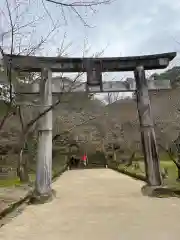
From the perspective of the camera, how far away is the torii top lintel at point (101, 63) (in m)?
10.9

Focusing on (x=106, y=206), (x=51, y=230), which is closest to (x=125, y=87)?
(x=106, y=206)

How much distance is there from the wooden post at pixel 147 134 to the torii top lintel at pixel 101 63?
13.3 inches

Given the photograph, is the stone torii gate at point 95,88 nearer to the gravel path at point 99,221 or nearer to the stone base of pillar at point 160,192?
the stone base of pillar at point 160,192

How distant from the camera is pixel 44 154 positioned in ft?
33.2

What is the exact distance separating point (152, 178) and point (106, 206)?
7.76ft

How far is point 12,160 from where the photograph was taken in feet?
84.7

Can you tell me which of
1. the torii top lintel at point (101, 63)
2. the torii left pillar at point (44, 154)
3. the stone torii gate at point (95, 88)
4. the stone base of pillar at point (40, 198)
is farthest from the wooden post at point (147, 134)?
the stone base of pillar at point (40, 198)

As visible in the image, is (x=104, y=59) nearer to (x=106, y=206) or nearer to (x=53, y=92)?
(x=53, y=92)

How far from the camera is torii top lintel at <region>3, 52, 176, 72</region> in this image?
10891mm

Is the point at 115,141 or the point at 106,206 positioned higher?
the point at 115,141

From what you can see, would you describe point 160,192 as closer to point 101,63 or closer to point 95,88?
point 95,88

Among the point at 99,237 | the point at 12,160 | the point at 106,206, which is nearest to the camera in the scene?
the point at 99,237

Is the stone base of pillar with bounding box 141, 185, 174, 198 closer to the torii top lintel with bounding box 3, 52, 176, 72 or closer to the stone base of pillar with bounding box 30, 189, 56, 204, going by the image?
the stone base of pillar with bounding box 30, 189, 56, 204

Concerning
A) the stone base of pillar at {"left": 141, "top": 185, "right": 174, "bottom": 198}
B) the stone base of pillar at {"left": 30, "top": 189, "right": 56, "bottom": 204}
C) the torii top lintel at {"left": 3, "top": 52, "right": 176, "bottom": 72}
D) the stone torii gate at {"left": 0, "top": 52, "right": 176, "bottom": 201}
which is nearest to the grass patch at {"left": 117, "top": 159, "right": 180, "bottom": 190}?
the stone base of pillar at {"left": 141, "top": 185, "right": 174, "bottom": 198}
